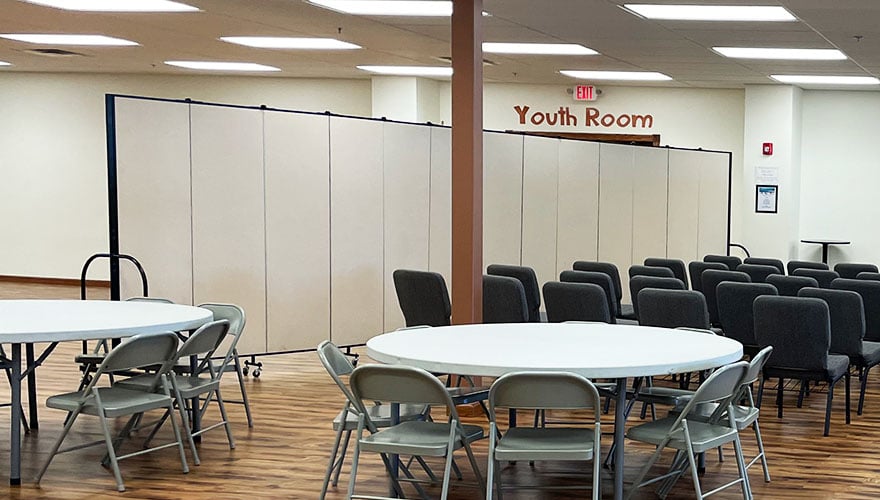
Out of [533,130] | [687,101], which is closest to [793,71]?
[687,101]

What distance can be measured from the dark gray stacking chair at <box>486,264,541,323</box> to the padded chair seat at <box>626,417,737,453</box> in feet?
11.5

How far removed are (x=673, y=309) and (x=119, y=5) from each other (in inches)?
198

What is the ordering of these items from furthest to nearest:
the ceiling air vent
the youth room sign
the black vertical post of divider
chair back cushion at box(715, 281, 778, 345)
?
the youth room sign, the ceiling air vent, chair back cushion at box(715, 281, 778, 345), the black vertical post of divider

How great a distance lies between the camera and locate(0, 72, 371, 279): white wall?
15.2 metres

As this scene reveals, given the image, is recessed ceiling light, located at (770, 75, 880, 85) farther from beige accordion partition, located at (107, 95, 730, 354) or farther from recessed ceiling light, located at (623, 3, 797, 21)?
recessed ceiling light, located at (623, 3, 797, 21)

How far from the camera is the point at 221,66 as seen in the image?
13680 mm

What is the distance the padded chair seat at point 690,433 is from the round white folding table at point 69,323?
2.50 m

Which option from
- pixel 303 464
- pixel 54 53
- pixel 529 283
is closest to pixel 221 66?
pixel 54 53

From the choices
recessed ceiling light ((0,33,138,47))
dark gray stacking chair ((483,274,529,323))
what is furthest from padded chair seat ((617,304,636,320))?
recessed ceiling light ((0,33,138,47))

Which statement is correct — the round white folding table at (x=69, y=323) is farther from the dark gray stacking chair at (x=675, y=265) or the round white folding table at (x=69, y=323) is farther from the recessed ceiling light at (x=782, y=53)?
the recessed ceiling light at (x=782, y=53)

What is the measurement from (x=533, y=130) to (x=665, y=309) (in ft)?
27.9

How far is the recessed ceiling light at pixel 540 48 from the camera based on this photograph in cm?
1054

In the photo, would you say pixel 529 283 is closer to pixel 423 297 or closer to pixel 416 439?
pixel 423 297

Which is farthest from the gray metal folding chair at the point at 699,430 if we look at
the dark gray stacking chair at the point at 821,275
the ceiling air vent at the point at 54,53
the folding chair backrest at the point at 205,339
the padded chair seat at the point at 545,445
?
the ceiling air vent at the point at 54,53
